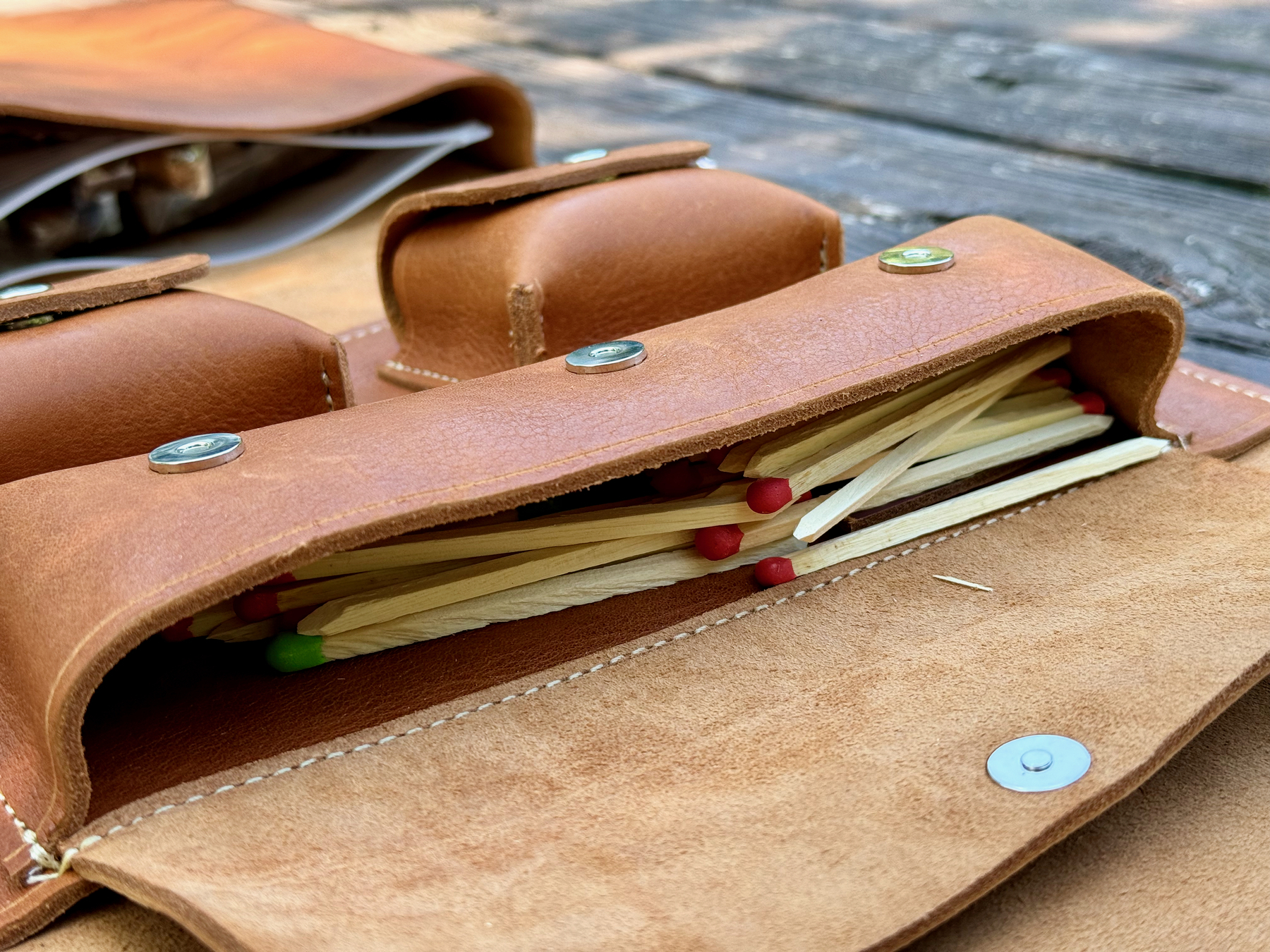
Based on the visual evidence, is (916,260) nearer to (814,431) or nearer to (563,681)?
(814,431)

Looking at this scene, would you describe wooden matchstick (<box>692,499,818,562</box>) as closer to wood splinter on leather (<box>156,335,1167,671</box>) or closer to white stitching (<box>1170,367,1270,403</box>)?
wood splinter on leather (<box>156,335,1167,671</box>)

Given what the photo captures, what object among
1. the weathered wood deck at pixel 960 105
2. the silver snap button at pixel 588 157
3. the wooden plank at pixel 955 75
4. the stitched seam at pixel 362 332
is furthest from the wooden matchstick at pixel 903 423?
the wooden plank at pixel 955 75

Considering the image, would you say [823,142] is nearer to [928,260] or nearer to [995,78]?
[995,78]

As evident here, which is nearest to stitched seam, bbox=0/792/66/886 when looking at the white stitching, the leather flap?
the leather flap

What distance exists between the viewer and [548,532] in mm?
1072

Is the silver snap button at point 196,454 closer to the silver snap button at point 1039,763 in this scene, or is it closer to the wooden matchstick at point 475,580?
the wooden matchstick at point 475,580

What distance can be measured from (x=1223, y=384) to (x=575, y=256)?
0.76 metres

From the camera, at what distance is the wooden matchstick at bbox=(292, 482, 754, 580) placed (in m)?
1.04

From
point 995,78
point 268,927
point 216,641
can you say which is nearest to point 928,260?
point 216,641

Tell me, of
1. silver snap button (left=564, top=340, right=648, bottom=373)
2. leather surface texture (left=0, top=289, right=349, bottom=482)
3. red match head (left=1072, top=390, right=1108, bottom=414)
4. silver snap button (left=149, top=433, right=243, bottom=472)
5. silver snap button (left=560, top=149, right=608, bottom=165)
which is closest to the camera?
silver snap button (left=149, top=433, right=243, bottom=472)

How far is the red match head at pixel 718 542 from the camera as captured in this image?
1.12 m

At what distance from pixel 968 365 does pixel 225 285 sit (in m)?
1.32

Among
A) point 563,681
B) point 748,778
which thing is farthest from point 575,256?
point 748,778

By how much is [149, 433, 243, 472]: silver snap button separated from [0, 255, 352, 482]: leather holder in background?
11.0 inches
